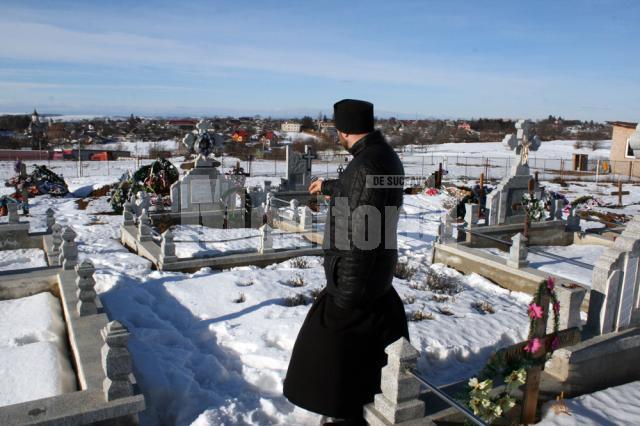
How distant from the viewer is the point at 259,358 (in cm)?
596

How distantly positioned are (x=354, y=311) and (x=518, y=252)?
22.3 ft

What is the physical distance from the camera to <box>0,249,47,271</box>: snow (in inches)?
413

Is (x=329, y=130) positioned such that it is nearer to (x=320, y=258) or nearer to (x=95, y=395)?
(x=320, y=258)

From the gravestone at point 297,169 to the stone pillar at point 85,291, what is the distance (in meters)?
12.8

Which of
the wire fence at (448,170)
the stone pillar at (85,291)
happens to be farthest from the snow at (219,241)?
the wire fence at (448,170)

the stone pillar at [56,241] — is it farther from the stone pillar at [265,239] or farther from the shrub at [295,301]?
Answer: the shrub at [295,301]

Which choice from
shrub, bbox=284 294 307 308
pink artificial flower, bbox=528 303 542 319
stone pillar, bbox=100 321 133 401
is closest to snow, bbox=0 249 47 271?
shrub, bbox=284 294 307 308

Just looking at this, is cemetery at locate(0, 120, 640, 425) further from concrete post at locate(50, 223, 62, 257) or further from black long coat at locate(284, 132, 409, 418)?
black long coat at locate(284, 132, 409, 418)

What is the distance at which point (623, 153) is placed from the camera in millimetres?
34156

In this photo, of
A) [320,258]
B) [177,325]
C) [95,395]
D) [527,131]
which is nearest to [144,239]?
[320,258]

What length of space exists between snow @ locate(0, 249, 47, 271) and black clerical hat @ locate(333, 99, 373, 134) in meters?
9.20

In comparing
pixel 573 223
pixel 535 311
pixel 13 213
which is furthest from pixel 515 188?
pixel 13 213

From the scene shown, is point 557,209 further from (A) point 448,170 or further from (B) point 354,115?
(A) point 448,170

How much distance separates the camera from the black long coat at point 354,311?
3312 millimetres
